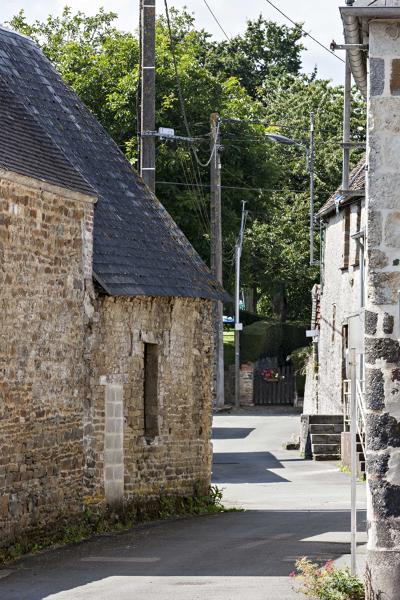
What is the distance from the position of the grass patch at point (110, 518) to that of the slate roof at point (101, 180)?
3167mm

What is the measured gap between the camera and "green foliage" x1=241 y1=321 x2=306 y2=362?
5444 cm

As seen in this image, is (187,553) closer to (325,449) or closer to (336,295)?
(325,449)

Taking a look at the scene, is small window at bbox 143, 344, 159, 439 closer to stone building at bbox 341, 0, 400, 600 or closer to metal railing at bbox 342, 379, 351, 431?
stone building at bbox 341, 0, 400, 600

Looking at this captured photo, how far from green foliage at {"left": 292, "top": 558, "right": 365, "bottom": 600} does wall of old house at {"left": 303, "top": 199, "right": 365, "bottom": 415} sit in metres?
21.8

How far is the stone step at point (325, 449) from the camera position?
33.8 meters

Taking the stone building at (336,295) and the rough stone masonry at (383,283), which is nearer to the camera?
the rough stone masonry at (383,283)

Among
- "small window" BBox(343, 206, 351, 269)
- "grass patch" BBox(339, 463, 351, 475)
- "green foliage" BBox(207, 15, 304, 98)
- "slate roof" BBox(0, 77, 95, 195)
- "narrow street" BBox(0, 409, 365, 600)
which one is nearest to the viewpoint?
"narrow street" BBox(0, 409, 365, 600)

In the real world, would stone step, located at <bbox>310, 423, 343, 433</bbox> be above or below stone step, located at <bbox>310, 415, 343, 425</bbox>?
below

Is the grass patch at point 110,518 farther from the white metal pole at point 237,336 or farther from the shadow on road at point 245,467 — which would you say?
the white metal pole at point 237,336

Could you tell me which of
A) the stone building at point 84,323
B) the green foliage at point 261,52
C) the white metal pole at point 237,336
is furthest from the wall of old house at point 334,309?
the green foliage at point 261,52

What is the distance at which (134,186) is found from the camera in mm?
24016

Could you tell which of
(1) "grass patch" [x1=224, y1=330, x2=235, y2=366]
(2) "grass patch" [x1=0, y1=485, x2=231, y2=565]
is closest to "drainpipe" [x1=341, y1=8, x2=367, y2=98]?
(2) "grass patch" [x1=0, y1=485, x2=231, y2=565]

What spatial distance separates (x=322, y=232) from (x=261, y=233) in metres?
12.2

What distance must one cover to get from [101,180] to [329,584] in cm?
1136
